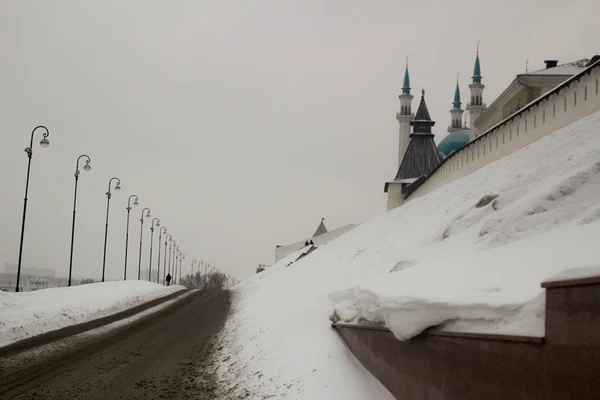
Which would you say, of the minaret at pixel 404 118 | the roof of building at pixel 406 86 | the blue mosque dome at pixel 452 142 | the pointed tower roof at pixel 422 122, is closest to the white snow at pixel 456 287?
the pointed tower roof at pixel 422 122

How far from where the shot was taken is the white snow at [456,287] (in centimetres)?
722

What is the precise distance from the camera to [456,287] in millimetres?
8578

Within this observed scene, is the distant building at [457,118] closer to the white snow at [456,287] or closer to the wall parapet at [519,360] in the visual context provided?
the white snow at [456,287]

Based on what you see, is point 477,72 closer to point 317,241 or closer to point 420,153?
point 420,153

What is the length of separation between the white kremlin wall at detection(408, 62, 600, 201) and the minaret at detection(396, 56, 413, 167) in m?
61.2

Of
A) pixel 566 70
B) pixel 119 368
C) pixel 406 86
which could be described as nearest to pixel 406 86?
pixel 406 86

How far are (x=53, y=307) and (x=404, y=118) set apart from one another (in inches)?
3279

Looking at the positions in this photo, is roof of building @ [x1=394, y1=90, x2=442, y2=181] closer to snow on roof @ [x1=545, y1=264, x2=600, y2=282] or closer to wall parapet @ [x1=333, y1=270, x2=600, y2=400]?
wall parapet @ [x1=333, y1=270, x2=600, y2=400]

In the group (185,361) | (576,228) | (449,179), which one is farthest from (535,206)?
(449,179)

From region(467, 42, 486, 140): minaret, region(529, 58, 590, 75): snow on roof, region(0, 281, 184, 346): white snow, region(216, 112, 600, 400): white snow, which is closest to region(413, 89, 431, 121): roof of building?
region(467, 42, 486, 140): minaret

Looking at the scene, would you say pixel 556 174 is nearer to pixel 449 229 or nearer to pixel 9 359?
pixel 449 229

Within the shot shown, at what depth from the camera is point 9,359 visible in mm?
14562

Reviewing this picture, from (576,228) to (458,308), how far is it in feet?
12.8

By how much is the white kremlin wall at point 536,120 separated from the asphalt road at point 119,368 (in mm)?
15518
